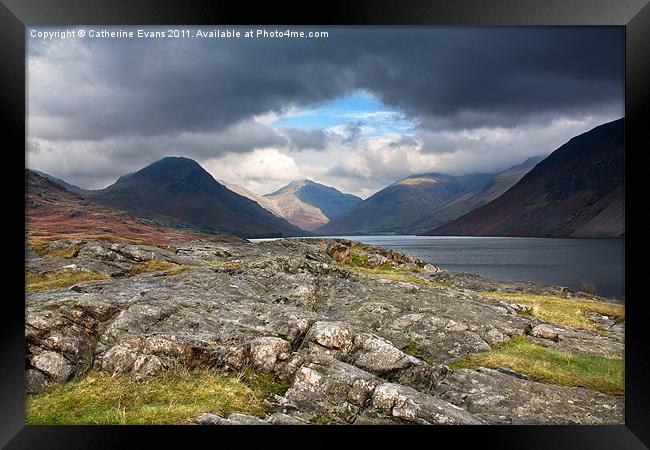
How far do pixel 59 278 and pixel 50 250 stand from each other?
A: 7.42 meters

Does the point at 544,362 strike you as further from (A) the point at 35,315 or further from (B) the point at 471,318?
(A) the point at 35,315

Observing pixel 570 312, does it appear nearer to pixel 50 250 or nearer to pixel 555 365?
pixel 555 365

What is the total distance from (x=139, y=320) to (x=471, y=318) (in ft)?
35.1

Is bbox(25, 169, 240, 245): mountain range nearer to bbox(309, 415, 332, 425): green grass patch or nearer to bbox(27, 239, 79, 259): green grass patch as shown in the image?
bbox(27, 239, 79, 259): green grass patch

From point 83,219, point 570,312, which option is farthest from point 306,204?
point 570,312

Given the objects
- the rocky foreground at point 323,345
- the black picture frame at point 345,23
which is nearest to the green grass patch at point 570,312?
the rocky foreground at point 323,345

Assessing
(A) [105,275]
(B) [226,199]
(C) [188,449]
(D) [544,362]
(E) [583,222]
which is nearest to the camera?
(C) [188,449]

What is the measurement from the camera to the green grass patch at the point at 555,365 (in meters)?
10.4

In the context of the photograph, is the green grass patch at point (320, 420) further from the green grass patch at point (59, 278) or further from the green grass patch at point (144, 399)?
the green grass patch at point (59, 278)

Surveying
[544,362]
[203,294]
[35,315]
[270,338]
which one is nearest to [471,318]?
[544,362]

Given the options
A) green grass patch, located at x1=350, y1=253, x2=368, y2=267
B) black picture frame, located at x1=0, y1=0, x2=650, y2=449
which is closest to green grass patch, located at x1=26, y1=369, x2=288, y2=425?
black picture frame, located at x1=0, y1=0, x2=650, y2=449

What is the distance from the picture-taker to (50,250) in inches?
913

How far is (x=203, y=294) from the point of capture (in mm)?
13406
